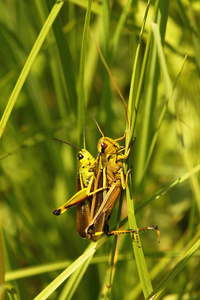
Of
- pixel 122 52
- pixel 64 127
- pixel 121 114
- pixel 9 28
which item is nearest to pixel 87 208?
pixel 64 127

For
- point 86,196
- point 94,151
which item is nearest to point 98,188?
point 86,196

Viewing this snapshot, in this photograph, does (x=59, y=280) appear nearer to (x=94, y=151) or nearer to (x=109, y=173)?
(x=109, y=173)

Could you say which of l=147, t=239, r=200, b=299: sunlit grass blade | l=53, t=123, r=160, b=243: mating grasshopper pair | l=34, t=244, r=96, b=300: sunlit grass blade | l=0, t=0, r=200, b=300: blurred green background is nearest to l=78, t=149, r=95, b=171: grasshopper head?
l=53, t=123, r=160, b=243: mating grasshopper pair

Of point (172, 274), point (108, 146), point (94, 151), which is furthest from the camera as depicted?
point (94, 151)

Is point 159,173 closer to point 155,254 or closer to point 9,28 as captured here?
point 155,254

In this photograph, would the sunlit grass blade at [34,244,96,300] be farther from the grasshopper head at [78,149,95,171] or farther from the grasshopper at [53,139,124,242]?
the grasshopper head at [78,149,95,171]

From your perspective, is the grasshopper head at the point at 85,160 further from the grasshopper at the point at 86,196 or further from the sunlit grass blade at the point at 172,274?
the sunlit grass blade at the point at 172,274
